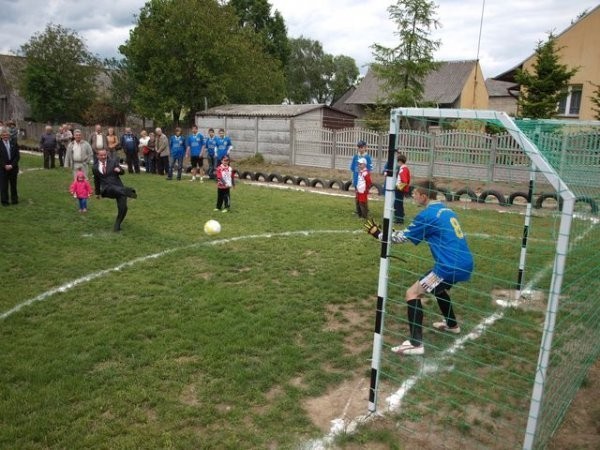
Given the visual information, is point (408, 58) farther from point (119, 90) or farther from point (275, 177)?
point (119, 90)

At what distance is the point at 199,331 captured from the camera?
596 cm

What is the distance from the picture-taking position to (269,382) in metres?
4.90

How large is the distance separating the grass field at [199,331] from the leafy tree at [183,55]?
22.2 meters

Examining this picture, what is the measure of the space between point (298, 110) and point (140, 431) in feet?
76.0

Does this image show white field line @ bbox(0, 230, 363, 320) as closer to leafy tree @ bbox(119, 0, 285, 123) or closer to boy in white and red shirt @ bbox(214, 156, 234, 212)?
boy in white and red shirt @ bbox(214, 156, 234, 212)

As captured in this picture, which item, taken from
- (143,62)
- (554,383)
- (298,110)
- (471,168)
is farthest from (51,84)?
(554,383)

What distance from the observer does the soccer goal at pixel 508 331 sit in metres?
3.80

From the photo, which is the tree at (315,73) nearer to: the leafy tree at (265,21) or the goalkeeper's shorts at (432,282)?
the leafy tree at (265,21)

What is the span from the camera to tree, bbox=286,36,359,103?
7325 centimetres

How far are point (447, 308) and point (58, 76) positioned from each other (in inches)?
1606

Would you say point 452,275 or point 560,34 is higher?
point 560,34

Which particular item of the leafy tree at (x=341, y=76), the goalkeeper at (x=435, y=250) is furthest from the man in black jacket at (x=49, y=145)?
the leafy tree at (x=341, y=76)

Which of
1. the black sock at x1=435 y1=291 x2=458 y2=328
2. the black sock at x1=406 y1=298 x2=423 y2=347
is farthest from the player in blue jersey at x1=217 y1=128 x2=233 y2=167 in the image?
the black sock at x1=406 y1=298 x2=423 y2=347

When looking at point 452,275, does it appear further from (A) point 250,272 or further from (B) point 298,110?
(B) point 298,110
